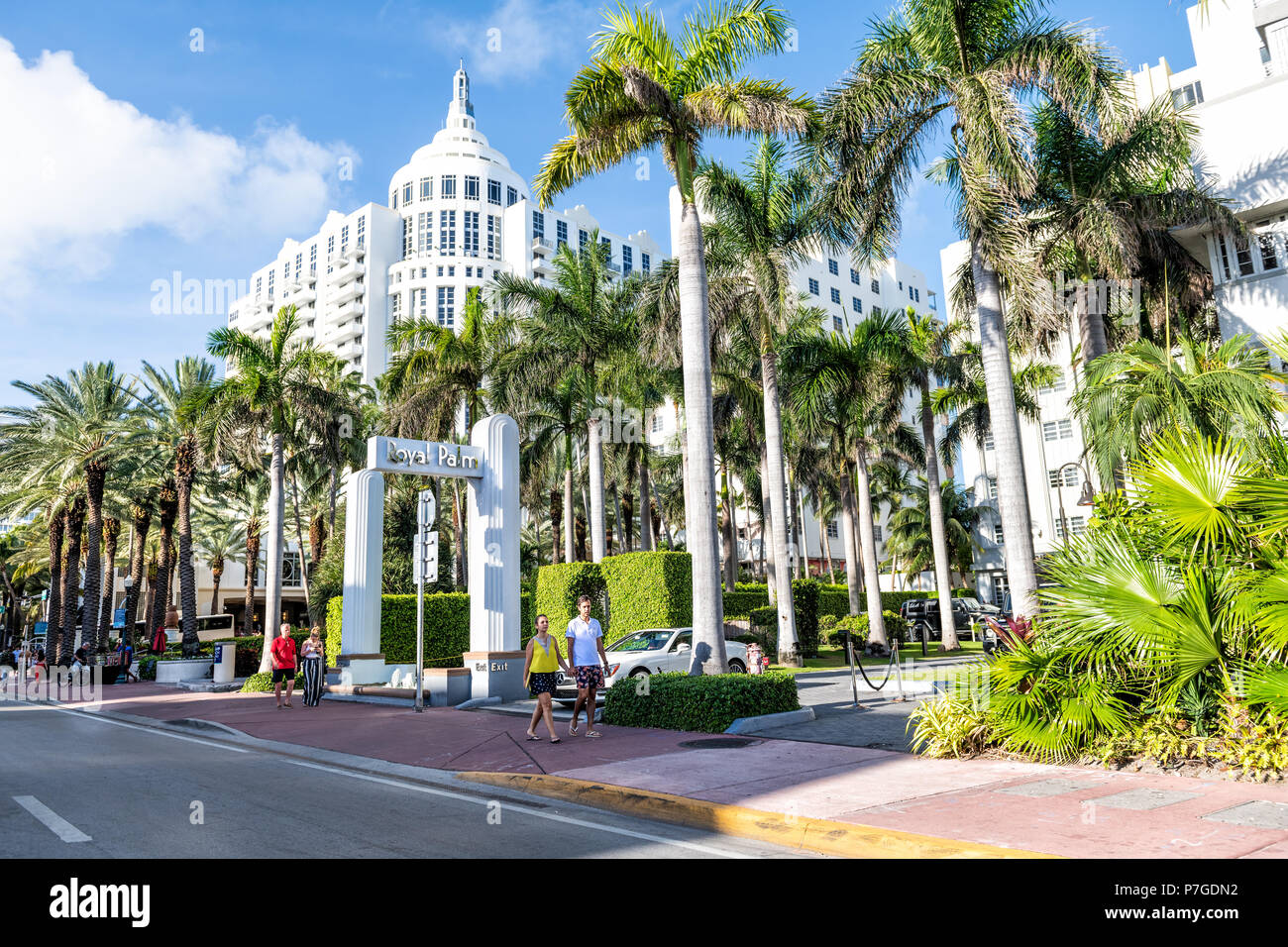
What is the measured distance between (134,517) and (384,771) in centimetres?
3927

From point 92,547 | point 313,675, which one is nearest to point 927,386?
point 313,675

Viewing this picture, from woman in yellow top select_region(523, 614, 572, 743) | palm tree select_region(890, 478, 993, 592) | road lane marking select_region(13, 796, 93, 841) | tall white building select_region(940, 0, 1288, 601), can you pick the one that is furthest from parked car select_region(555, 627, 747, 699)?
palm tree select_region(890, 478, 993, 592)

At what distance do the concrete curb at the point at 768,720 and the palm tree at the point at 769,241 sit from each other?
37.6ft

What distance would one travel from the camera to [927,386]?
33250 millimetres

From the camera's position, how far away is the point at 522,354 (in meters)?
30.1

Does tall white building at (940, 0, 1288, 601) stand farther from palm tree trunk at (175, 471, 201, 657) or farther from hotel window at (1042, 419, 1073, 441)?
palm tree trunk at (175, 471, 201, 657)

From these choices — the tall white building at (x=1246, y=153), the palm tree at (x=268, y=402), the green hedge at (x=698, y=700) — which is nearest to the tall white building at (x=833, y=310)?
the tall white building at (x=1246, y=153)

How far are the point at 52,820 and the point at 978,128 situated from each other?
15441mm

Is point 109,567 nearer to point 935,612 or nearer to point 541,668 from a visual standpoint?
point 935,612

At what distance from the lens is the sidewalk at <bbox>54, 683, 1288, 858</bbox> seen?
19.3ft
